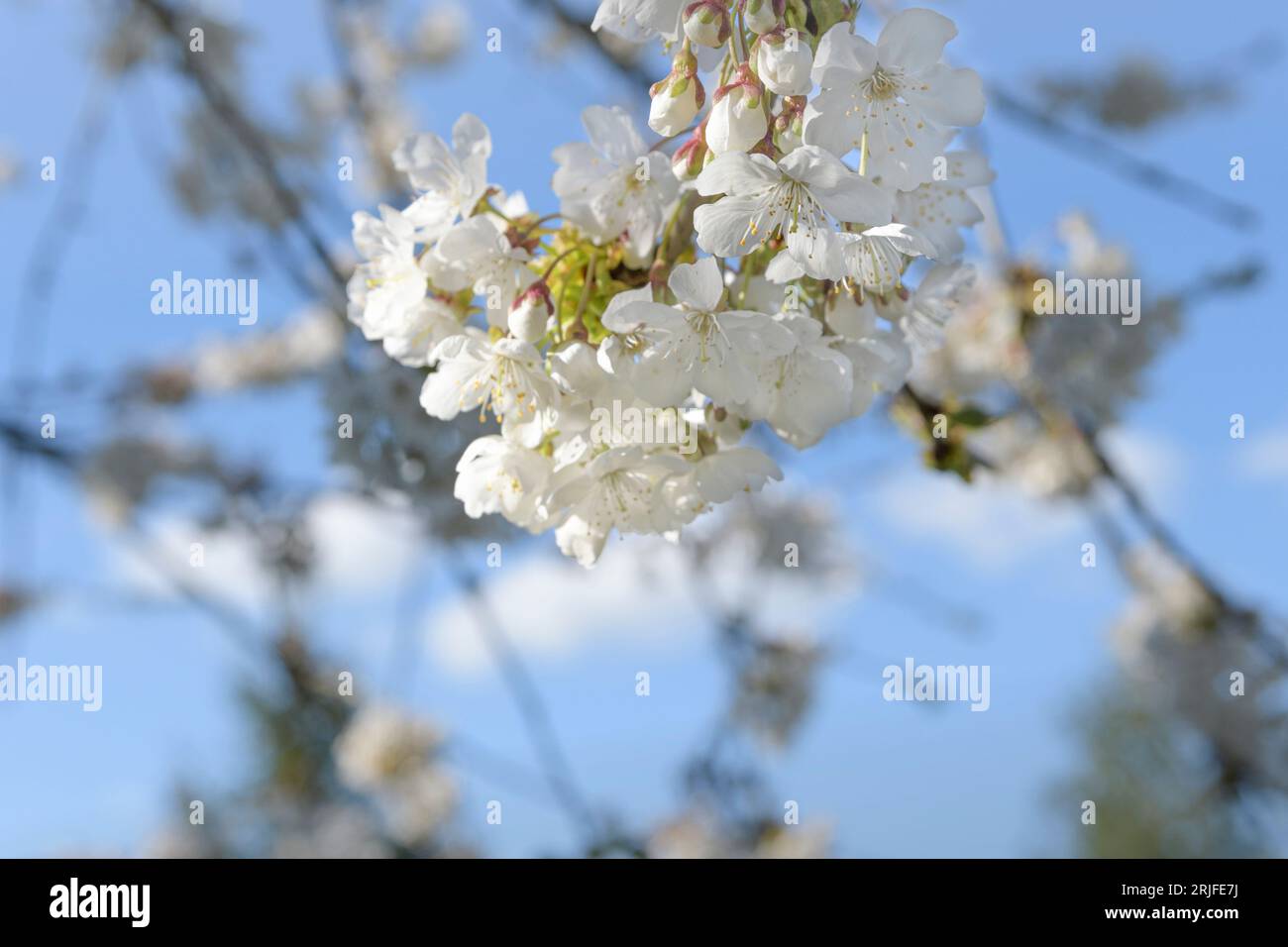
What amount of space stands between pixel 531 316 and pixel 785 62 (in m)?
0.25

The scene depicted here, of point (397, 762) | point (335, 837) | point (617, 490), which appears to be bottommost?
point (335, 837)

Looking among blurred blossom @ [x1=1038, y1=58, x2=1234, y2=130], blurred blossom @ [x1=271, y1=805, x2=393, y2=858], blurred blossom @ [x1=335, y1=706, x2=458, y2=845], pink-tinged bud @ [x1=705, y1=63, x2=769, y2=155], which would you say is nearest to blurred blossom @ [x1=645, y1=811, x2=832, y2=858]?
blurred blossom @ [x1=335, y1=706, x2=458, y2=845]

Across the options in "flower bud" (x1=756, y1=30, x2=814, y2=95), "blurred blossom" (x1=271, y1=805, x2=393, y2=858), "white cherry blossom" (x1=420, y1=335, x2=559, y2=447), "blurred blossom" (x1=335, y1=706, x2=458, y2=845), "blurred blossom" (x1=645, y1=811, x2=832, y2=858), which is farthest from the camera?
"blurred blossom" (x1=271, y1=805, x2=393, y2=858)

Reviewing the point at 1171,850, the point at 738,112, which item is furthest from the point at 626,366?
the point at 1171,850

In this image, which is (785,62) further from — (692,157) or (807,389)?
(807,389)

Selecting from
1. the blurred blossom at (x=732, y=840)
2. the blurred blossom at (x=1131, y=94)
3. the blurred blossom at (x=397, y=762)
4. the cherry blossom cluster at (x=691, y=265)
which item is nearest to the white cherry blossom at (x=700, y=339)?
the cherry blossom cluster at (x=691, y=265)

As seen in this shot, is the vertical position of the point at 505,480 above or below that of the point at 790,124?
below

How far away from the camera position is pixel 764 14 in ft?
2.11

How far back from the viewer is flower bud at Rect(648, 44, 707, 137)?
27.5 inches

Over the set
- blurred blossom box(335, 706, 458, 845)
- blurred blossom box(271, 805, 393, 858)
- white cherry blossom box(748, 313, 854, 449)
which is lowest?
blurred blossom box(271, 805, 393, 858)

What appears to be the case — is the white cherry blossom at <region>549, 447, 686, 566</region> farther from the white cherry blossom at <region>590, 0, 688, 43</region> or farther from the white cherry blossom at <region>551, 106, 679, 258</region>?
the white cherry blossom at <region>590, 0, 688, 43</region>

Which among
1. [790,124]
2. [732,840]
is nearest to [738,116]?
[790,124]

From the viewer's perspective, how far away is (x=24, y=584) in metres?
4.15
